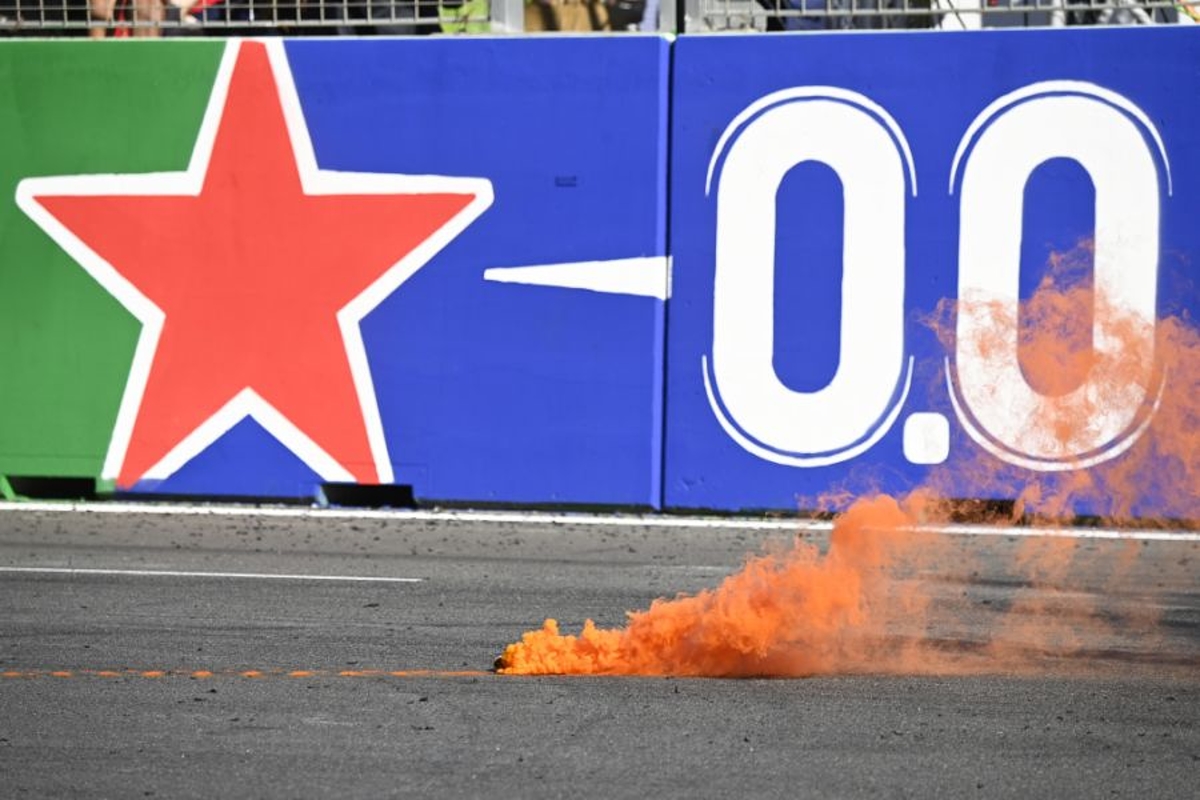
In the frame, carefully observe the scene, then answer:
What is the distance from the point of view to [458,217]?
1231cm

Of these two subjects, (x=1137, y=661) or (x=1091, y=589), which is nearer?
(x=1137, y=661)

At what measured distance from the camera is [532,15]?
1289cm

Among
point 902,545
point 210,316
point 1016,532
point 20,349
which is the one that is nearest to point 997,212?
point 1016,532

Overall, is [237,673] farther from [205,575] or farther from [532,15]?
[532,15]

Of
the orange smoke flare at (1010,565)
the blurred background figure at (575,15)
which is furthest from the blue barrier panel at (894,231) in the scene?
the blurred background figure at (575,15)

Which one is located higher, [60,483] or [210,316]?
[210,316]

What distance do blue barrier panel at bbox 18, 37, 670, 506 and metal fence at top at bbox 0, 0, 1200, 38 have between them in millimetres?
468

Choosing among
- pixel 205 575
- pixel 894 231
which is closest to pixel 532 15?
pixel 894 231

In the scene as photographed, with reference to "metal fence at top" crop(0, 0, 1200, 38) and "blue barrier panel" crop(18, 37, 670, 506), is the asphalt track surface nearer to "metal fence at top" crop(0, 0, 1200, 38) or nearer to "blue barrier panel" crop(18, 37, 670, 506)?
"blue barrier panel" crop(18, 37, 670, 506)

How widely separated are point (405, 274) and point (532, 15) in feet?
7.15

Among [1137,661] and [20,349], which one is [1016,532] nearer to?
[1137,661]

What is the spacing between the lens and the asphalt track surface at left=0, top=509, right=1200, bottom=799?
17.7 feet

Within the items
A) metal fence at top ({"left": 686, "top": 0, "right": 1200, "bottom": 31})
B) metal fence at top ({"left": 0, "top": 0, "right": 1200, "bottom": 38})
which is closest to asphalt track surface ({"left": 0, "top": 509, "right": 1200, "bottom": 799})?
metal fence at top ({"left": 686, "top": 0, "right": 1200, "bottom": 31})

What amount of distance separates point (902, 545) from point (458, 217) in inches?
210
